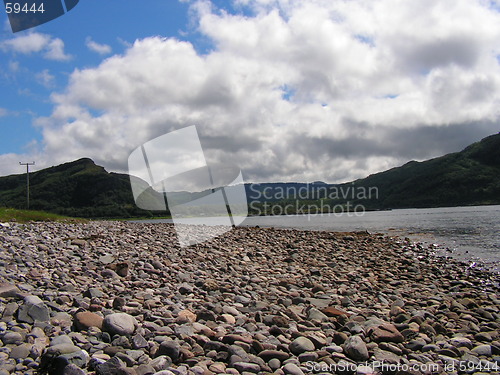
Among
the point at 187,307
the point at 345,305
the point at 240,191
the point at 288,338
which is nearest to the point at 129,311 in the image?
the point at 187,307

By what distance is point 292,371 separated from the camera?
5.16m

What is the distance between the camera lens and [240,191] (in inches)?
759

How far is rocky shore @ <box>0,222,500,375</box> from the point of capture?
17.1ft

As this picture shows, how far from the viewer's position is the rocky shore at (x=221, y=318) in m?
5.20

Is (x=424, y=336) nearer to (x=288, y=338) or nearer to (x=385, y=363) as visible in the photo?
(x=385, y=363)

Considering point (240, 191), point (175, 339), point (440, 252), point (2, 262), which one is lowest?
point (440, 252)

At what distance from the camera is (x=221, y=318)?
7234mm

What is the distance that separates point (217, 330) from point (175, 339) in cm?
93

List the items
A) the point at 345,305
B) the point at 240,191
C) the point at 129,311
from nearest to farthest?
the point at 129,311 < the point at 345,305 < the point at 240,191

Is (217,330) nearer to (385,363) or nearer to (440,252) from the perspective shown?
(385,363)

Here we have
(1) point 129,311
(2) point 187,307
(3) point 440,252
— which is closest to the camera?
(1) point 129,311

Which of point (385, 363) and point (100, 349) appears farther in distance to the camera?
point (385, 363)

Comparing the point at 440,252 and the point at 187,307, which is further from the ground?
the point at 187,307

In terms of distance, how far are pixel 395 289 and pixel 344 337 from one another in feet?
19.8
